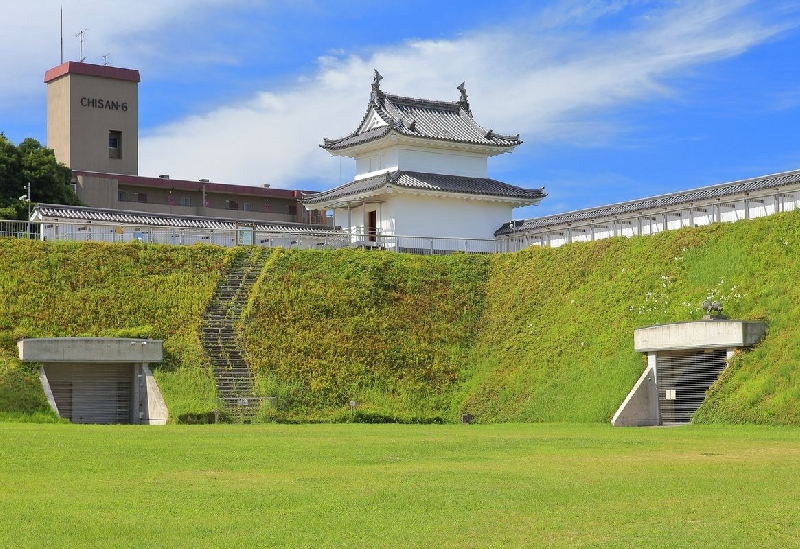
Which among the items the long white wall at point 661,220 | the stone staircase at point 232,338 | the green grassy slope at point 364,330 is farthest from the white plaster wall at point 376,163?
the stone staircase at point 232,338

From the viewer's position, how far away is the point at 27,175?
191ft

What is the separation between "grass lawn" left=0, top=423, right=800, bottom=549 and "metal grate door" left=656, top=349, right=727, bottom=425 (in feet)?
27.4

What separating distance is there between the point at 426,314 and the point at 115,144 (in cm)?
4202

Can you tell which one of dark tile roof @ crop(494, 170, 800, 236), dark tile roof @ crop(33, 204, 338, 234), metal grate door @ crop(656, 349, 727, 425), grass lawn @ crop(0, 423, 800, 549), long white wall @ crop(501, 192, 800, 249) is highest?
dark tile roof @ crop(33, 204, 338, 234)

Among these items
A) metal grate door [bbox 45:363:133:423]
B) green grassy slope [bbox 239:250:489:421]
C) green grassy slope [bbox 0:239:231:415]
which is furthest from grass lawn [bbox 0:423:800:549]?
green grassy slope [bbox 239:250:489:421]

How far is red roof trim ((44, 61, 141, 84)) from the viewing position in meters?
72.6

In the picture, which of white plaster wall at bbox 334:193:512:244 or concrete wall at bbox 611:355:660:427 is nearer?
concrete wall at bbox 611:355:660:427

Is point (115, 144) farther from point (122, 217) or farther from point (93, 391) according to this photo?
point (93, 391)

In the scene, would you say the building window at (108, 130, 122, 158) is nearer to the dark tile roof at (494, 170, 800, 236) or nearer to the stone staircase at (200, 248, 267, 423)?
the dark tile roof at (494, 170, 800, 236)

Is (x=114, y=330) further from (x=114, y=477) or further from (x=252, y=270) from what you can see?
→ (x=114, y=477)

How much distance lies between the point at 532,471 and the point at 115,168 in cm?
6335

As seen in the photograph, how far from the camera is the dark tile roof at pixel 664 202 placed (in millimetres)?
39031

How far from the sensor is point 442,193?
49.6 m

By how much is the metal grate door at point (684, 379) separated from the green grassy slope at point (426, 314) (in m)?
1.03
